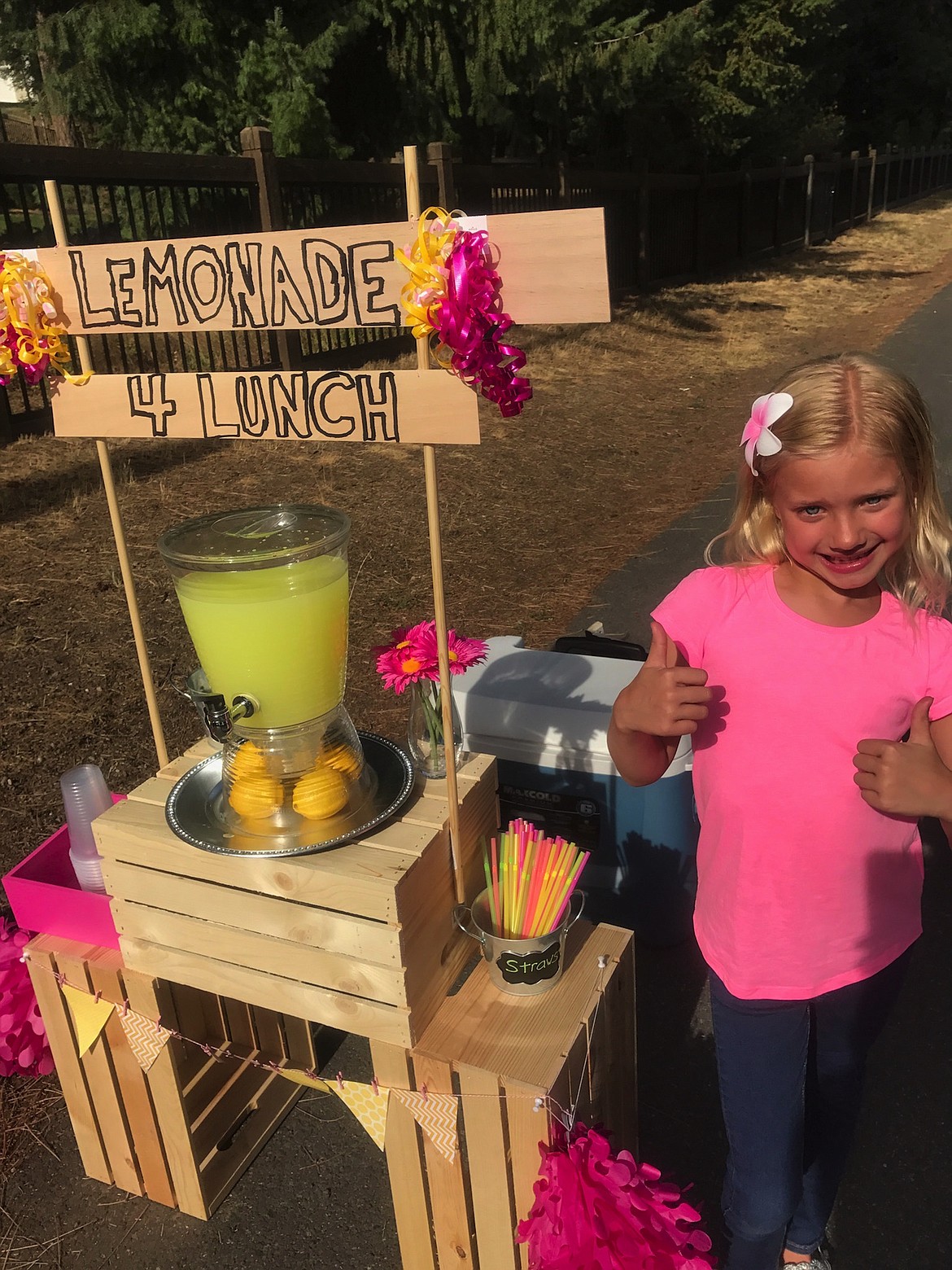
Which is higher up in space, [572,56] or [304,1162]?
[572,56]

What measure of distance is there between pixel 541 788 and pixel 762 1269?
1.19 m

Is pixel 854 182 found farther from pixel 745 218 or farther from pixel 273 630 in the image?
pixel 273 630

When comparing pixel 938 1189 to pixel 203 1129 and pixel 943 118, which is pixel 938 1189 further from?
pixel 943 118

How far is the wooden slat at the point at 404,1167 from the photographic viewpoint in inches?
64.4

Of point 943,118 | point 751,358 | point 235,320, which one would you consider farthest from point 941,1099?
point 943,118

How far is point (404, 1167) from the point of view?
170 centimetres

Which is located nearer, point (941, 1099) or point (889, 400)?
point (889, 400)

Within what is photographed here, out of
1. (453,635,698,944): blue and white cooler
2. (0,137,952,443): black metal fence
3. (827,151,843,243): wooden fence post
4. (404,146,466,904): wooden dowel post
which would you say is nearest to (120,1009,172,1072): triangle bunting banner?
(404,146,466,904): wooden dowel post

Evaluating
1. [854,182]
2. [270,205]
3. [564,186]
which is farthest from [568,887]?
[854,182]

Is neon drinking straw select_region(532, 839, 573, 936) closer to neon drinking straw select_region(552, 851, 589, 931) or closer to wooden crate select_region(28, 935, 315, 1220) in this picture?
neon drinking straw select_region(552, 851, 589, 931)

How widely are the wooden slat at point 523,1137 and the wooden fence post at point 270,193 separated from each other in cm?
728

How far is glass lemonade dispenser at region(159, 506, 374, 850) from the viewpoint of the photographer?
59.6 inches

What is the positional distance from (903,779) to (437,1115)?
948mm

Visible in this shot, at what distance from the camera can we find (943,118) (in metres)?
36.9
